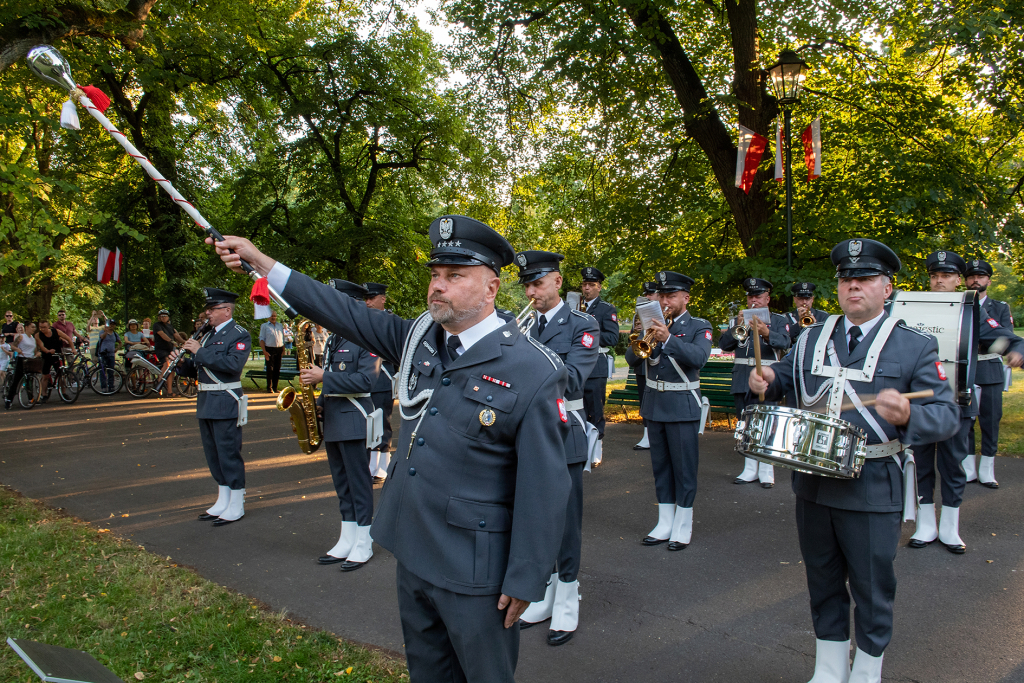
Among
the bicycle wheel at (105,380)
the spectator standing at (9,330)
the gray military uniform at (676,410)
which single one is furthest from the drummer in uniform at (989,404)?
the spectator standing at (9,330)

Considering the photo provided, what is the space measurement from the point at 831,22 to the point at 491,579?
12.7 metres

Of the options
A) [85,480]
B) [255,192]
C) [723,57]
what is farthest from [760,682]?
[255,192]

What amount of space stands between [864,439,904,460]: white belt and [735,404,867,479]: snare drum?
0.79 ft

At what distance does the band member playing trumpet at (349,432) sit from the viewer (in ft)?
19.5

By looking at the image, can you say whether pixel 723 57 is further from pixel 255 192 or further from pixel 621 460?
pixel 255 192

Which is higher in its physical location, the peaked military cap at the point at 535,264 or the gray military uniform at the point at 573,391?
the peaked military cap at the point at 535,264

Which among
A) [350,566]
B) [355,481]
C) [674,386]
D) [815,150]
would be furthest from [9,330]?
[815,150]

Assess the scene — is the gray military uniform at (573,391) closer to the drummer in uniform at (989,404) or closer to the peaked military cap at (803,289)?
the drummer in uniform at (989,404)

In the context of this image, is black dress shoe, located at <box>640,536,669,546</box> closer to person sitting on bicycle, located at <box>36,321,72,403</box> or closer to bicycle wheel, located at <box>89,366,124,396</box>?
person sitting on bicycle, located at <box>36,321,72,403</box>

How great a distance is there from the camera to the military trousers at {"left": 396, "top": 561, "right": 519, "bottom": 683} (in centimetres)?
260

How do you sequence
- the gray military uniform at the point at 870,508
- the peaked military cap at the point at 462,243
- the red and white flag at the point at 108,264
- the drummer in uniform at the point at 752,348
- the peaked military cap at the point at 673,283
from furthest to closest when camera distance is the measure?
the red and white flag at the point at 108,264 → the drummer in uniform at the point at 752,348 → the peaked military cap at the point at 673,283 → the gray military uniform at the point at 870,508 → the peaked military cap at the point at 462,243

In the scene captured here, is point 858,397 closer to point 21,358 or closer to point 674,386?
point 674,386

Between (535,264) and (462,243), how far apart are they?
7.98 feet

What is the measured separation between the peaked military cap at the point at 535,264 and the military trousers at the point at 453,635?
9.31ft
